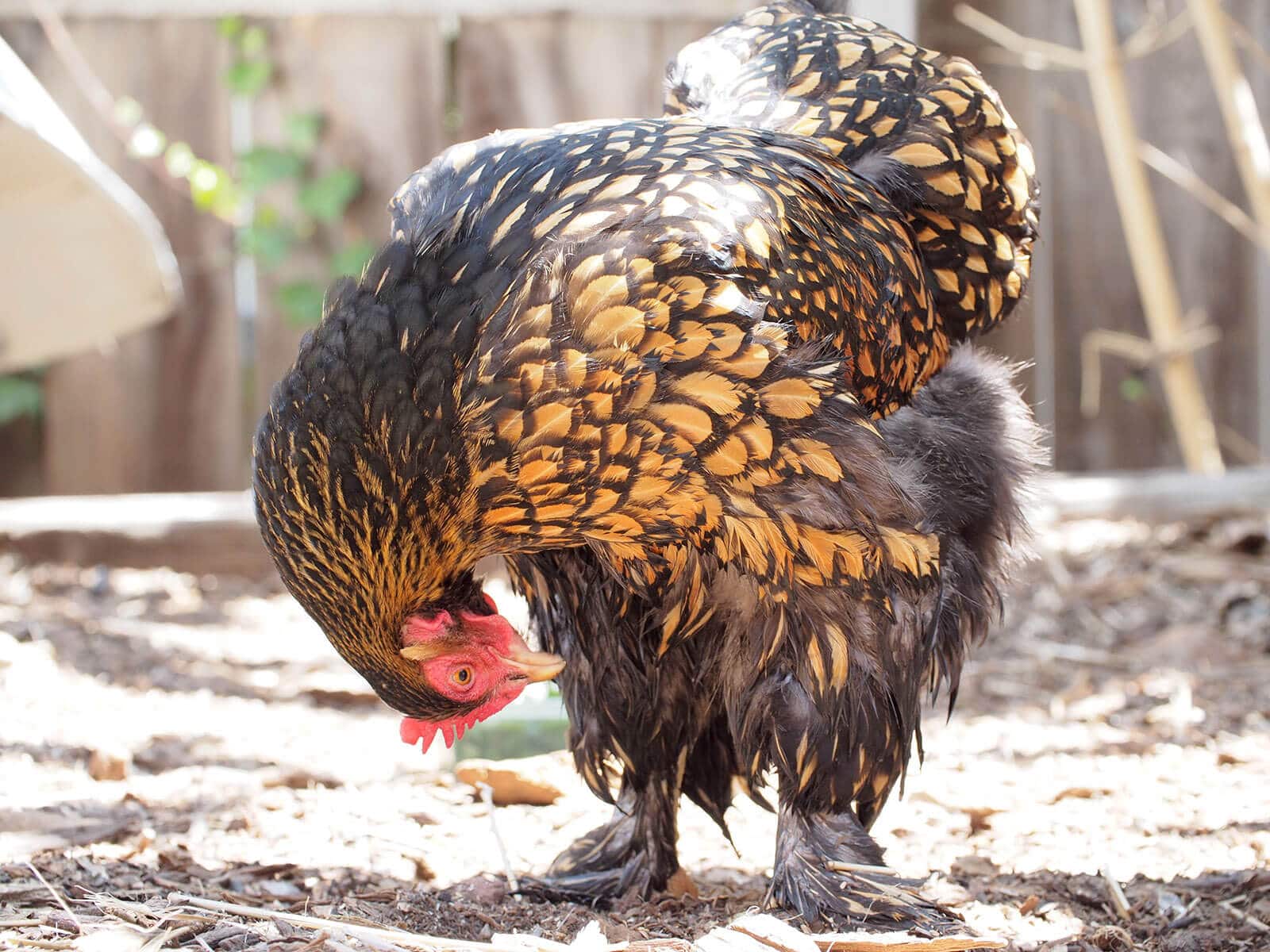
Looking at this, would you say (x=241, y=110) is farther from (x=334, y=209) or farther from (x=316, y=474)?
(x=316, y=474)

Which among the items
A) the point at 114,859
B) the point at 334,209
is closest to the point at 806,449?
the point at 114,859

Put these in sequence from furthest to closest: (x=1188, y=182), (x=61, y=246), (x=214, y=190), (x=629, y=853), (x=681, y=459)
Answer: (x=214, y=190) < (x=1188, y=182) < (x=61, y=246) < (x=629, y=853) < (x=681, y=459)

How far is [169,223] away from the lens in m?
6.93

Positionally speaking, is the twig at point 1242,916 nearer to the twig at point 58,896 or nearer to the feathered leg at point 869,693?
the feathered leg at point 869,693

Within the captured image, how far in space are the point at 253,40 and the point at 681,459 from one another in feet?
17.0

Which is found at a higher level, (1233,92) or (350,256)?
(1233,92)

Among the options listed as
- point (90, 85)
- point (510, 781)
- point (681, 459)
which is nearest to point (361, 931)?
point (681, 459)

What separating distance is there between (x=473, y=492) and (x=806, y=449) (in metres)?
0.58

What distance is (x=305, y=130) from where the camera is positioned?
6.78m

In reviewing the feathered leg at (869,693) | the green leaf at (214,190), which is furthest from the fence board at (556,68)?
the feathered leg at (869,693)

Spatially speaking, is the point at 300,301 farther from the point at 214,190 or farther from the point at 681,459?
the point at 681,459

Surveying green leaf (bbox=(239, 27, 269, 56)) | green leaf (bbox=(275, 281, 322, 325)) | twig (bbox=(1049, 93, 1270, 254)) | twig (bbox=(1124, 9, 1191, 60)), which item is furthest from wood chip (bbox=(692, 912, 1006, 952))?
green leaf (bbox=(239, 27, 269, 56))

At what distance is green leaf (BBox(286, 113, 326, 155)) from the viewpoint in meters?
6.78

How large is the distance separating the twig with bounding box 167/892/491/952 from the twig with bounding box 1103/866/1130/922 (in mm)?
1273
